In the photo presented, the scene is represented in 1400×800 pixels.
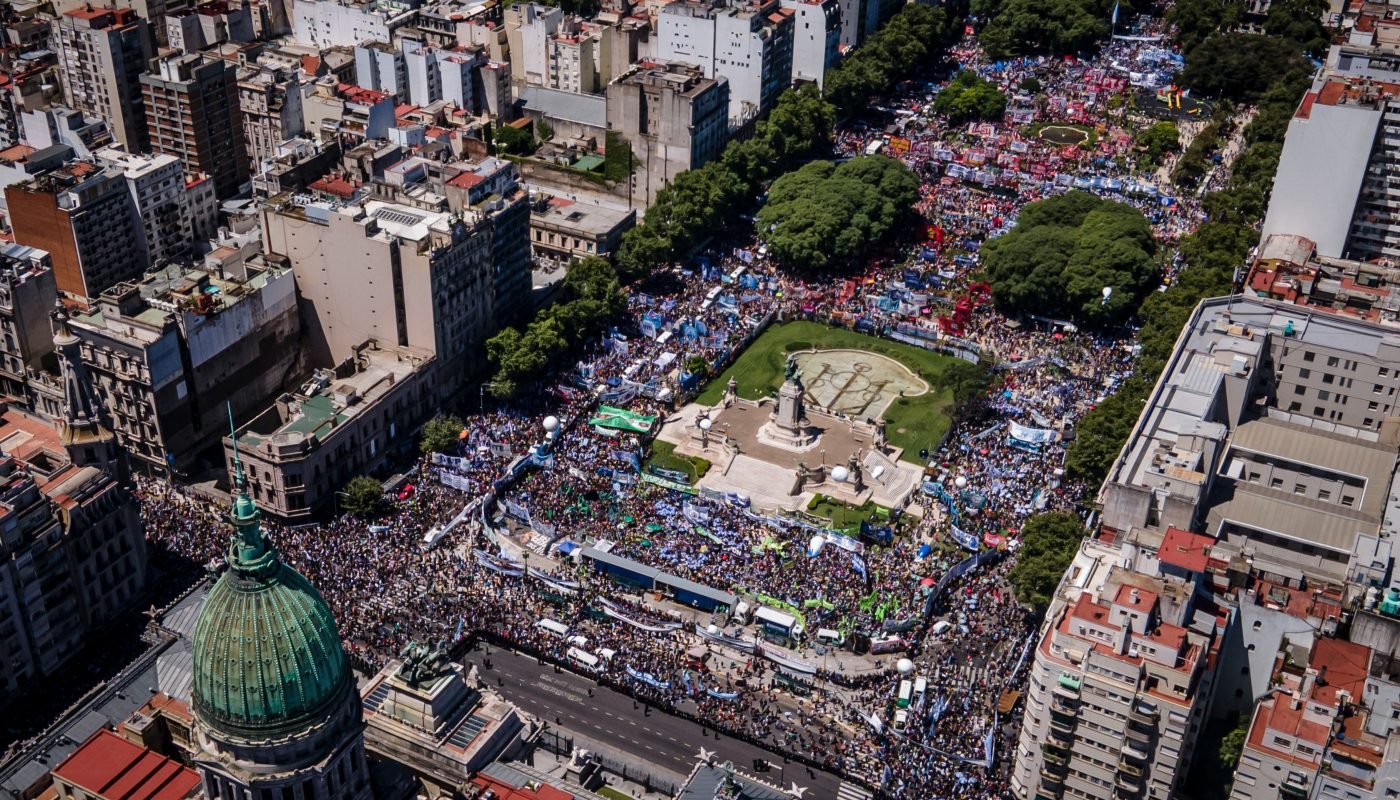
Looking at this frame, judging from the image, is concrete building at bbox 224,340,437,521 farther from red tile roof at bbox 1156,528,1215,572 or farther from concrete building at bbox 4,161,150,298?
red tile roof at bbox 1156,528,1215,572

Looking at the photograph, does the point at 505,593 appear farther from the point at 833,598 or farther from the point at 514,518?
the point at 833,598

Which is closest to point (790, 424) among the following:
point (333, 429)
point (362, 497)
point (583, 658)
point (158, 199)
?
point (583, 658)

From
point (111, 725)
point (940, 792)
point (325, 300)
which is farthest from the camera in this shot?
point (325, 300)

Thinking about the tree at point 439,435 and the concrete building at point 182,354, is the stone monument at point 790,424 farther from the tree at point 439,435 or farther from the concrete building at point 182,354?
the concrete building at point 182,354

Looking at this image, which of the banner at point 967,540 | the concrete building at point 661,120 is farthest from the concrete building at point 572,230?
the banner at point 967,540

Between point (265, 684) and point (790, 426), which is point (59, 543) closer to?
point (265, 684)

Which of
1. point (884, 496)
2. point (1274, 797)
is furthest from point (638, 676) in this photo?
point (1274, 797)
